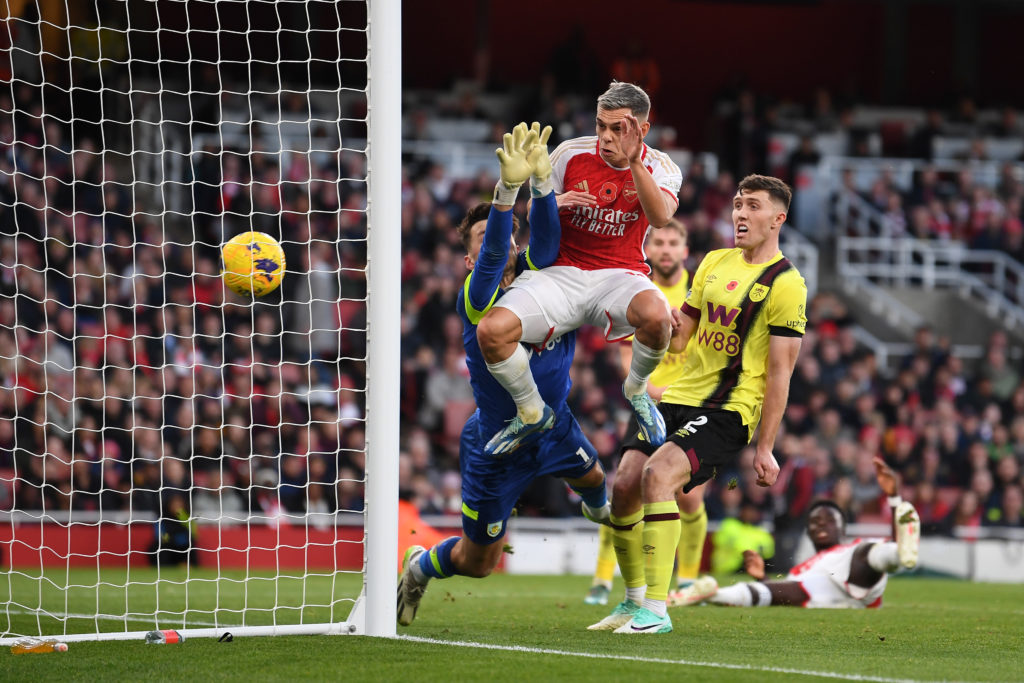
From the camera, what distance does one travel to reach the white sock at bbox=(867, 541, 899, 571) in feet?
27.9

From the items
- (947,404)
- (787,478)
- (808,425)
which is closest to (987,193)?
(947,404)

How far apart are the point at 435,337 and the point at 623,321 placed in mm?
9560

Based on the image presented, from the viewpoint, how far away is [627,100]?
607 centimetres

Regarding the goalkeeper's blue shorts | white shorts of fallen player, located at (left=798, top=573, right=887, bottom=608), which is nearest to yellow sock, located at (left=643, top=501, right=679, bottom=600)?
the goalkeeper's blue shorts

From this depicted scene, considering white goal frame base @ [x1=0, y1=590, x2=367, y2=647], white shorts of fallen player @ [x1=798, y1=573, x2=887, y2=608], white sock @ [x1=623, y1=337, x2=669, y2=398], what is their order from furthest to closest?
white shorts of fallen player @ [x1=798, y1=573, x2=887, y2=608]
white sock @ [x1=623, y1=337, x2=669, y2=398]
white goal frame base @ [x1=0, y1=590, x2=367, y2=647]

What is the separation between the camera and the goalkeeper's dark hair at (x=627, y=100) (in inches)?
239

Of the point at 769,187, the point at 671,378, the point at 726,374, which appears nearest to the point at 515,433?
the point at 726,374

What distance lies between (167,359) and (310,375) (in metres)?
1.58

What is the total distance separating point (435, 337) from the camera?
15766 mm

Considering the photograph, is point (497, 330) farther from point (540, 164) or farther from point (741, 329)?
point (741, 329)

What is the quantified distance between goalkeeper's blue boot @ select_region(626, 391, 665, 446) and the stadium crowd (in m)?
5.31

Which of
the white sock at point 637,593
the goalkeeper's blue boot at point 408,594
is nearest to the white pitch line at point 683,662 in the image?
the goalkeeper's blue boot at point 408,594

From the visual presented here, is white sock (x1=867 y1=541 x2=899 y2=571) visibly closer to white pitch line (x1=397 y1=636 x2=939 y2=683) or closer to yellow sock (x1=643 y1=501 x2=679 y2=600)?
yellow sock (x1=643 y1=501 x2=679 y2=600)

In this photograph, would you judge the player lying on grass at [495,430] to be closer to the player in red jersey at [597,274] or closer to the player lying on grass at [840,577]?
the player in red jersey at [597,274]
